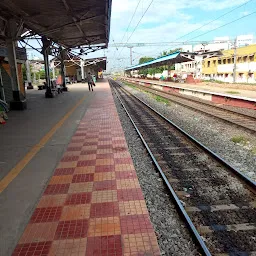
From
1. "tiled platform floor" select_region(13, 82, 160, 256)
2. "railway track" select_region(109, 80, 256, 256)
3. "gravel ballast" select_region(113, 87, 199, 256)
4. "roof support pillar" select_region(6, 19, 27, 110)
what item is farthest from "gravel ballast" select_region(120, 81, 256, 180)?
"roof support pillar" select_region(6, 19, 27, 110)

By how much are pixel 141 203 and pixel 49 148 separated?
344cm

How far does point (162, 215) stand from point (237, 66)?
40.4m

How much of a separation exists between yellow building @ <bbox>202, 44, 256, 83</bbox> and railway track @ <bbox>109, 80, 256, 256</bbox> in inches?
1241

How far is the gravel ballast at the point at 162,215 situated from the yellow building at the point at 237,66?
1293 inches

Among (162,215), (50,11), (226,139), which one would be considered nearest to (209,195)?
(162,215)

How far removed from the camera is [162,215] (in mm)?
3527

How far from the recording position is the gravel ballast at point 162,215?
290cm

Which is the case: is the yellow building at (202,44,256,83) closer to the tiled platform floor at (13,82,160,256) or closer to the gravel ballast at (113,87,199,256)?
the gravel ballast at (113,87,199,256)

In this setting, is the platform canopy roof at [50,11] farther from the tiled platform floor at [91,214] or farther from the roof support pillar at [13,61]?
the tiled platform floor at [91,214]

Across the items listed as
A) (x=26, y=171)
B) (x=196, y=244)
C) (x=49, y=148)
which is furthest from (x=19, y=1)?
(x=196, y=244)

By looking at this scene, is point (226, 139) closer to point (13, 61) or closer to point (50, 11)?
point (13, 61)

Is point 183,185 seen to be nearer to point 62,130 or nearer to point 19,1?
point 62,130

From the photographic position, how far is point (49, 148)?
627cm

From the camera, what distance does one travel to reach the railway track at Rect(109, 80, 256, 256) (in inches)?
120
